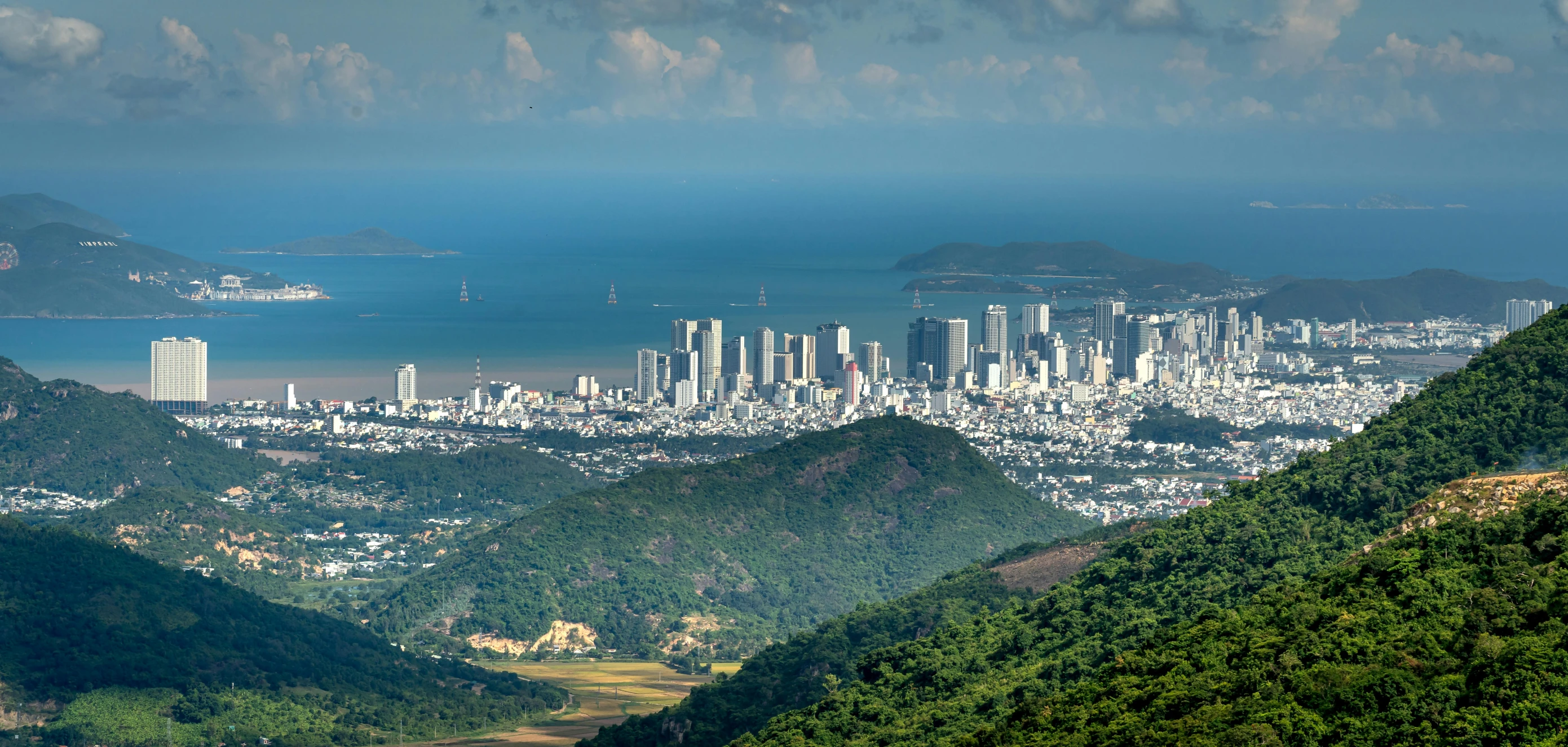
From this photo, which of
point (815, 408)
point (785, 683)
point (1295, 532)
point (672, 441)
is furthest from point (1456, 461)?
point (815, 408)

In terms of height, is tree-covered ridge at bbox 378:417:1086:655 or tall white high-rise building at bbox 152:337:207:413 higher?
tall white high-rise building at bbox 152:337:207:413

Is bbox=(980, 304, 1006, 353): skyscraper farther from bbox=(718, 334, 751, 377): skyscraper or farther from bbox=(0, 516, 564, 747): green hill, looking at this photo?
bbox=(0, 516, 564, 747): green hill

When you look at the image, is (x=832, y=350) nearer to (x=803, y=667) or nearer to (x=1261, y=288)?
(x=1261, y=288)

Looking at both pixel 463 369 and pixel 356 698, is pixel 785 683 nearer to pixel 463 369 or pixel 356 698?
pixel 356 698

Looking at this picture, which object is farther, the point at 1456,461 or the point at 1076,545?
the point at 1076,545

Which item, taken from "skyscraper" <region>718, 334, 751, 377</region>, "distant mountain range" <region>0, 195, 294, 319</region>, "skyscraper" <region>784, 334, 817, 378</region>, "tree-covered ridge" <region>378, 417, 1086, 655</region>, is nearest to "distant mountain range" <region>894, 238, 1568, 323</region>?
"skyscraper" <region>784, 334, 817, 378</region>

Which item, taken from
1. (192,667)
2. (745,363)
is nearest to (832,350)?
(745,363)
